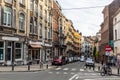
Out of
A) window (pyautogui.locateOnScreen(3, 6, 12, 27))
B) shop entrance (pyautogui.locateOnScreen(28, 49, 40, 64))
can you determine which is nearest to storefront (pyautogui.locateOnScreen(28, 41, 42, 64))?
shop entrance (pyautogui.locateOnScreen(28, 49, 40, 64))

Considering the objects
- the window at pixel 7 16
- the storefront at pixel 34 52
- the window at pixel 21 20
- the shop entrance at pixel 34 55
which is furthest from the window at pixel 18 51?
the shop entrance at pixel 34 55

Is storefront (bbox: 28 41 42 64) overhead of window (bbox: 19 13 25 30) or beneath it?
beneath

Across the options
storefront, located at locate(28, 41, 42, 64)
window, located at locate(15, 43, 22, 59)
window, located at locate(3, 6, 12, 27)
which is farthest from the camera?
storefront, located at locate(28, 41, 42, 64)

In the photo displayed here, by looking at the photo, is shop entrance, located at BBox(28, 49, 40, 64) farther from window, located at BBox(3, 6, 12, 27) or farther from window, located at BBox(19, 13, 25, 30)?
window, located at BBox(3, 6, 12, 27)

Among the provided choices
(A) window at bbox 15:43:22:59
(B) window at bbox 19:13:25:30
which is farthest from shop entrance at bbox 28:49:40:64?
(B) window at bbox 19:13:25:30

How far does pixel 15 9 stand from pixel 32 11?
9705mm

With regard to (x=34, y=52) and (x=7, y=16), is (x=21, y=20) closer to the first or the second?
(x=7, y=16)

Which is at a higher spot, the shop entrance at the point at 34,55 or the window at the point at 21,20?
the window at the point at 21,20

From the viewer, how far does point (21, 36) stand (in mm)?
49344

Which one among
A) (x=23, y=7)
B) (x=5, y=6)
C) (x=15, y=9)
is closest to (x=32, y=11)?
(x=23, y=7)

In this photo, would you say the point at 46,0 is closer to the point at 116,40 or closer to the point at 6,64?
the point at 116,40

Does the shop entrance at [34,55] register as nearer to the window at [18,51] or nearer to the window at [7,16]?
the window at [18,51]

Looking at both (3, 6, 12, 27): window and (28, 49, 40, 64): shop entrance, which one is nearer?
(3, 6, 12, 27): window

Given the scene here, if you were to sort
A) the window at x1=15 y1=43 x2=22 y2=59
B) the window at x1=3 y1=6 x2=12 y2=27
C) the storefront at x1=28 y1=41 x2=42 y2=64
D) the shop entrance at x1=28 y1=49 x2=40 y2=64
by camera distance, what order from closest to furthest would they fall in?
1. the window at x1=3 y1=6 x2=12 y2=27
2. the window at x1=15 y1=43 x2=22 y2=59
3. the storefront at x1=28 y1=41 x2=42 y2=64
4. the shop entrance at x1=28 y1=49 x2=40 y2=64
